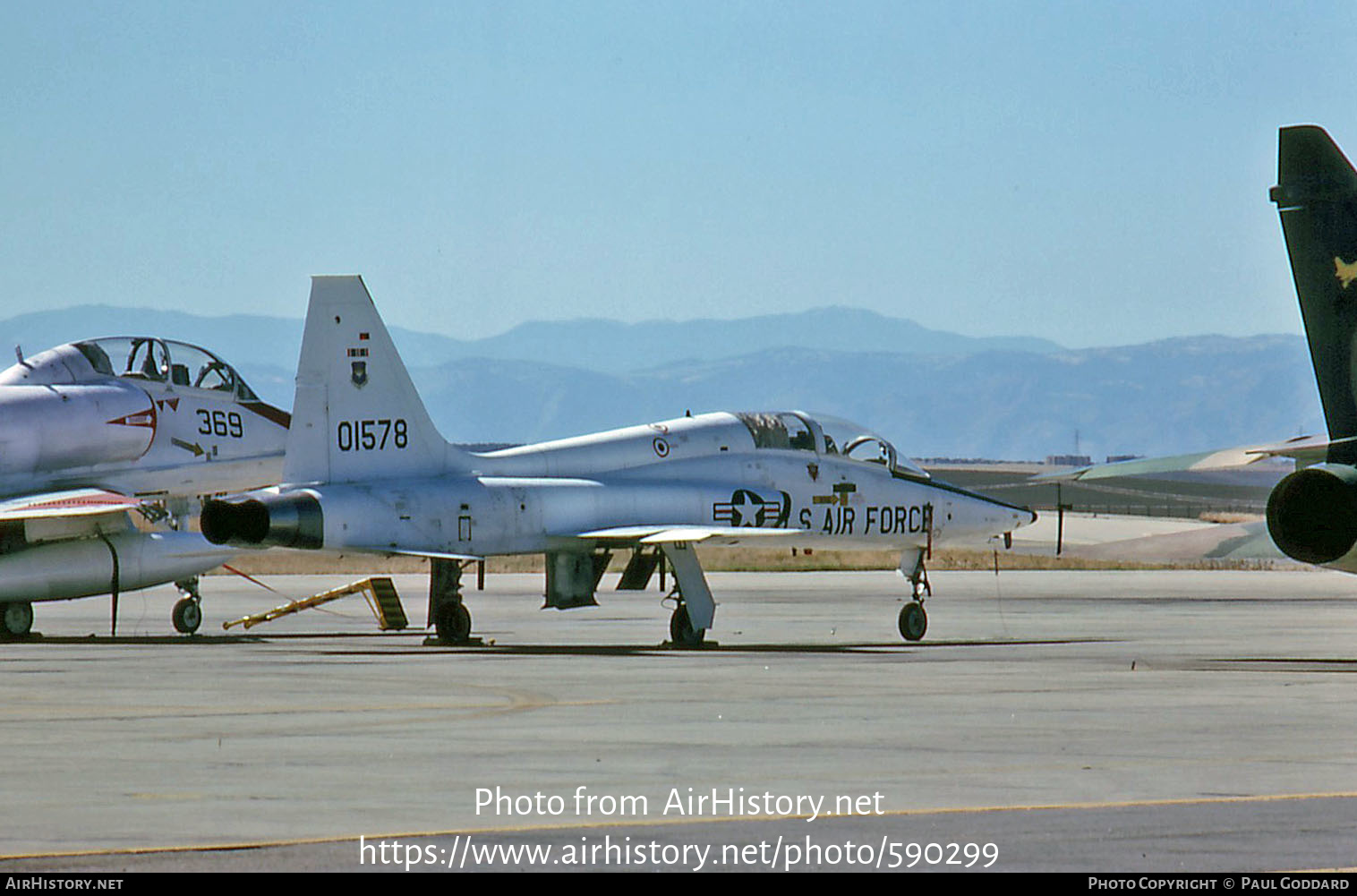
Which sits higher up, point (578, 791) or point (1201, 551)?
→ point (1201, 551)

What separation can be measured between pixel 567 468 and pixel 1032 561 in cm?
3769

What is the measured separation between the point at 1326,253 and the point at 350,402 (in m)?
11.4

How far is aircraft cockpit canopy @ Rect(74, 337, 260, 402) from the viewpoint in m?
27.2

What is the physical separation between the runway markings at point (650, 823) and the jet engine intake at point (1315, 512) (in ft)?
14.9

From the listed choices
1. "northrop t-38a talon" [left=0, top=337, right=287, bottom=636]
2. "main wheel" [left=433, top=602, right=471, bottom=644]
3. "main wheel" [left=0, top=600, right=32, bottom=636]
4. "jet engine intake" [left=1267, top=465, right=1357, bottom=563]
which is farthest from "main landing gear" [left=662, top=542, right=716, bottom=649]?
"jet engine intake" [left=1267, top=465, right=1357, bottom=563]

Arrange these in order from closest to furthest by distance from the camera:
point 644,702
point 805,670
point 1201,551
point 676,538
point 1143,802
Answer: point 1143,802 < point 1201,551 < point 644,702 < point 805,670 < point 676,538

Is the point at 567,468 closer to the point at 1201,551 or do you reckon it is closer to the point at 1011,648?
the point at 1011,648

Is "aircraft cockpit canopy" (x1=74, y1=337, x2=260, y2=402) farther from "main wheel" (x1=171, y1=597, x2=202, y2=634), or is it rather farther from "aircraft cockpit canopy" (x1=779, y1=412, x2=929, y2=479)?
"aircraft cockpit canopy" (x1=779, y1=412, x2=929, y2=479)

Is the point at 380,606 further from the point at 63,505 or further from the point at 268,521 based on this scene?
the point at 268,521

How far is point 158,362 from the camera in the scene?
2764 cm

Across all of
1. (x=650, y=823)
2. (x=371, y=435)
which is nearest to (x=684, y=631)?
(x=371, y=435)

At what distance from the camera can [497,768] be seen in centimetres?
1202

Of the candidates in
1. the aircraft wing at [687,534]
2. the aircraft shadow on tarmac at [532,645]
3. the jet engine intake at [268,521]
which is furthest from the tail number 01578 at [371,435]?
the aircraft wing at [687,534]
